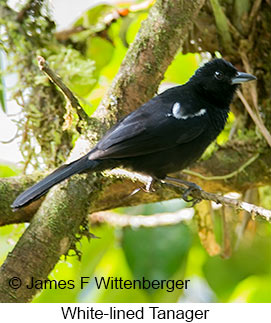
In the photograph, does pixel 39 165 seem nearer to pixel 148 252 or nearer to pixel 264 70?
pixel 148 252

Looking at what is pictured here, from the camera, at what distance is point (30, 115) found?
13.6ft

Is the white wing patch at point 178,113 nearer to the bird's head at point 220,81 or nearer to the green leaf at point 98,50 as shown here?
the bird's head at point 220,81

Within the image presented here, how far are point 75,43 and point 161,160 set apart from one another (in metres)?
1.66

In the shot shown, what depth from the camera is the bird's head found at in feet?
12.1

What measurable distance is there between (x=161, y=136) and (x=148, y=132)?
0.08 meters

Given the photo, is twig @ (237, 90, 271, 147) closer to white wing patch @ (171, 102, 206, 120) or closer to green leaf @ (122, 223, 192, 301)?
white wing patch @ (171, 102, 206, 120)

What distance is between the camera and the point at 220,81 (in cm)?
372

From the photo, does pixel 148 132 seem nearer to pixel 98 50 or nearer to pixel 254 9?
pixel 254 9

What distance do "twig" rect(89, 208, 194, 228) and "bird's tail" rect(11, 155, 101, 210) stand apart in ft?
3.61

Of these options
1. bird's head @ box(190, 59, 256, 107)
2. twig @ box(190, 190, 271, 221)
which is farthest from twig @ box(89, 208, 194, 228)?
twig @ box(190, 190, 271, 221)

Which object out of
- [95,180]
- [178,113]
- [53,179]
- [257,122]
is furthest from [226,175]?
[53,179]

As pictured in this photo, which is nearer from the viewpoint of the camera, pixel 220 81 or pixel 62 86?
pixel 62 86

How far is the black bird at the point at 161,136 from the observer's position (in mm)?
3127

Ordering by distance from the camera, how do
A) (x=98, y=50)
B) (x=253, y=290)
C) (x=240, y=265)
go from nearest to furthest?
(x=253, y=290) → (x=240, y=265) → (x=98, y=50)
